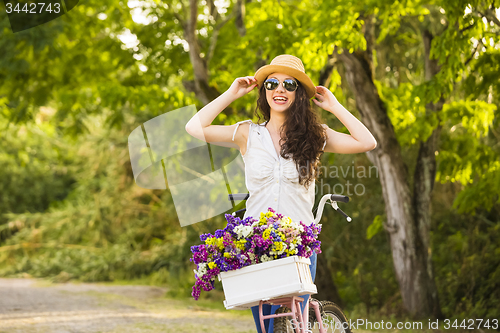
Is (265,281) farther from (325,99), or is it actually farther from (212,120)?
(325,99)

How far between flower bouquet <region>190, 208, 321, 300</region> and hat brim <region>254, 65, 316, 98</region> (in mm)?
912

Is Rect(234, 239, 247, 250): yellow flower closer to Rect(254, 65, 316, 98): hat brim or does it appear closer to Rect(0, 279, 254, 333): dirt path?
Rect(254, 65, 316, 98): hat brim

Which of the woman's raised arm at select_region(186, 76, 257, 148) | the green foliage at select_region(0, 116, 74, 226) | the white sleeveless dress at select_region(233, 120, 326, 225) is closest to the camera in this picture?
the white sleeveless dress at select_region(233, 120, 326, 225)

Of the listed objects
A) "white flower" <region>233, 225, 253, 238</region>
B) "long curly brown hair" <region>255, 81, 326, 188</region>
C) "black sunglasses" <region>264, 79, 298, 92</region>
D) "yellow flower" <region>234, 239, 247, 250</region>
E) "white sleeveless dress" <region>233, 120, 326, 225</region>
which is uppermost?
"black sunglasses" <region>264, 79, 298, 92</region>

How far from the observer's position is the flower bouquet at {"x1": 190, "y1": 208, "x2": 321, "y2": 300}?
251cm

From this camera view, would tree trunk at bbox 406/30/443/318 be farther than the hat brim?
Yes

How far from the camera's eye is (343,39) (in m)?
6.74

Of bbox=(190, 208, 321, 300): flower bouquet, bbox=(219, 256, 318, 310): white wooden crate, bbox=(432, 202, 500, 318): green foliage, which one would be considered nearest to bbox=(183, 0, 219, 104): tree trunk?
bbox=(432, 202, 500, 318): green foliage

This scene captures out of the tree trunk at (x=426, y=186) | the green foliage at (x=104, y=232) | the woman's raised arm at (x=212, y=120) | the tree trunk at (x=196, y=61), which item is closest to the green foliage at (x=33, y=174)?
the green foliage at (x=104, y=232)

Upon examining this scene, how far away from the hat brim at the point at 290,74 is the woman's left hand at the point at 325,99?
42 mm

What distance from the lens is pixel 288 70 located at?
311cm

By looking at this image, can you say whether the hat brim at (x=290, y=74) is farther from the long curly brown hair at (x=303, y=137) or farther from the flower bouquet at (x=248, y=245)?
the flower bouquet at (x=248, y=245)

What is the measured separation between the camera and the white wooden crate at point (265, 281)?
8.14ft

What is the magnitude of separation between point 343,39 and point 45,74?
6.99m
